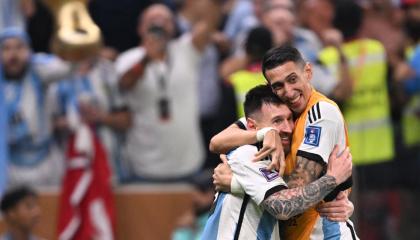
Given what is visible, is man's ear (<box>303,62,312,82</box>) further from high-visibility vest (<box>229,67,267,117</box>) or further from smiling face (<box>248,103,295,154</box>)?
high-visibility vest (<box>229,67,267,117</box>)

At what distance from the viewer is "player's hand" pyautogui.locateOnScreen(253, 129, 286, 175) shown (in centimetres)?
733

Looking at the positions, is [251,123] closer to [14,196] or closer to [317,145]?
[317,145]

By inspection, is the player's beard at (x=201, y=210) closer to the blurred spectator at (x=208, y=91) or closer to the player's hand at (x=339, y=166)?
the blurred spectator at (x=208, y=91)

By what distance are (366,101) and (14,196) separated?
2.93 metres

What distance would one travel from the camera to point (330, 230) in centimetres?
767

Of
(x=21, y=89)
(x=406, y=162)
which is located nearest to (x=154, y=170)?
(x=21, y=89)

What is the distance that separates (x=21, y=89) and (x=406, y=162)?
326 centimetres

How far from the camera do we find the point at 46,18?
498 inches

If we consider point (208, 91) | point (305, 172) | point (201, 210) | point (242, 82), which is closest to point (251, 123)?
point (305, 172)

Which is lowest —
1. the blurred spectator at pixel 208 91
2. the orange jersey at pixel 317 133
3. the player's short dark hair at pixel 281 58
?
the blurred spectator at pixel 208 91

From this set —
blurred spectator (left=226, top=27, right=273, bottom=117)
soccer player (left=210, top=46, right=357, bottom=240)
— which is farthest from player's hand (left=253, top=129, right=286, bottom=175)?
blurred spectator (left=226, top=27, right=273, bottom=117)

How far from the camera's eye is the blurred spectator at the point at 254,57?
10773 millimetres

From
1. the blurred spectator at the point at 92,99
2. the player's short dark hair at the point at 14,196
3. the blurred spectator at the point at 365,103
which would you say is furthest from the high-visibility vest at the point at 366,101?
the player's short dark hair at the point at 14,196

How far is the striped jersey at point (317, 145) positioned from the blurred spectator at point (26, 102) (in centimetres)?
461
